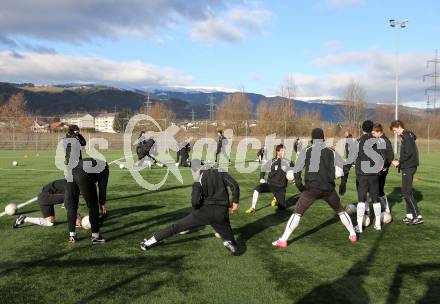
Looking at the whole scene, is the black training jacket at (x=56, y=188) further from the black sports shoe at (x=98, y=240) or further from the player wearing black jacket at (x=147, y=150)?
the player wearing black jacket at (x=147, y=150)

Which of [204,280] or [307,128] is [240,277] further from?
[307,128]

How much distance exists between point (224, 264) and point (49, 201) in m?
4.01

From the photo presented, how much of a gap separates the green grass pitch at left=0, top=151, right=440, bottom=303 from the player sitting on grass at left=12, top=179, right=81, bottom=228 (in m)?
0.17

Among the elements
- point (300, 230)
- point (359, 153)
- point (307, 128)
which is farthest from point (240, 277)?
point (307, 128)

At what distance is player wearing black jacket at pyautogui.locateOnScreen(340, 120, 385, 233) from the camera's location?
861 cm

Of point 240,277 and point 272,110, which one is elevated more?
point 272,110

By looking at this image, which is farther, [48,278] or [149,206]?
[149,206]

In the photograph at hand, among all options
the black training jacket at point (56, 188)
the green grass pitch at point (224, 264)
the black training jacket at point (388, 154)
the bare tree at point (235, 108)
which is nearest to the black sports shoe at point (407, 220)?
the green grass pitch at point (224, 264)

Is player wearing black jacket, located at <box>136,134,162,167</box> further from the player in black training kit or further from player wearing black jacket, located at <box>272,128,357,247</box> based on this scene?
player wearing black jacket, located at <box>272,128,357,247</box>

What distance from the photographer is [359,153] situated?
28.7ft

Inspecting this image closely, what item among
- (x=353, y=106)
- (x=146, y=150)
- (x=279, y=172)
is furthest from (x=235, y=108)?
(x=279, y=172)

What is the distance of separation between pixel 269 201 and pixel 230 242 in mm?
5357

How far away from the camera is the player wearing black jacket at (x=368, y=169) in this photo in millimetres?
8609

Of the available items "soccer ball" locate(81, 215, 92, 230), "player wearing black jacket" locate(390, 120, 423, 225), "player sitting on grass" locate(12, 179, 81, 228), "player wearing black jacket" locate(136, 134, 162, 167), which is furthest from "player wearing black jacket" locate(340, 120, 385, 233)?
"player wearing black jacket" locate(136, 134, 162, 167)
